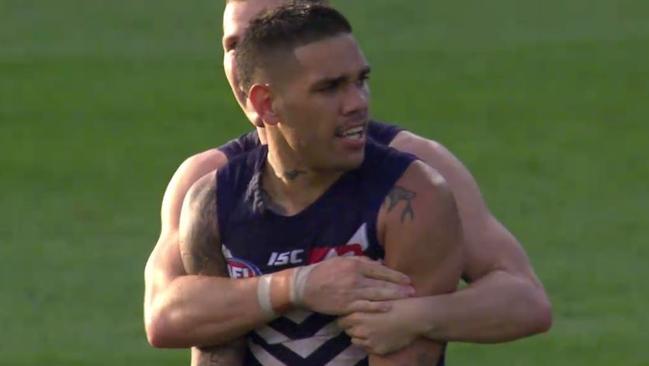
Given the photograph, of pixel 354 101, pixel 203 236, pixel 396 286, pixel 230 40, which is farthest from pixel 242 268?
pixel 230 40

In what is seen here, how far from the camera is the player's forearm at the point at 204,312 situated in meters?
4.59

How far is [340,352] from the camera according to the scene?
4.59 m

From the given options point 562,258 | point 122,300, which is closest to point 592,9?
point 562,258

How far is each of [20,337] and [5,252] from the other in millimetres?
1500

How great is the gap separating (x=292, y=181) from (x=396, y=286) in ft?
1.11

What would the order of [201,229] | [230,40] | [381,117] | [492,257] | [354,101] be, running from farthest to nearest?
1. [381,117]
2. [230,40]
3. [492,257]
4. [201,229]
5. [354,101]

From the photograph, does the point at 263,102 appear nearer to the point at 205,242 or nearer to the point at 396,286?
the point at 205,242

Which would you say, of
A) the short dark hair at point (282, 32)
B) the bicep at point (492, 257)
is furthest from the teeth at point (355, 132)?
the bicep at point (492, 257)

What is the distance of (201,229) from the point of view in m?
4.63

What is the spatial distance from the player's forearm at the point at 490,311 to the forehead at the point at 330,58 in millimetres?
546

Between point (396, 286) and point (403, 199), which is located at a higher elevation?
point (403, 199)

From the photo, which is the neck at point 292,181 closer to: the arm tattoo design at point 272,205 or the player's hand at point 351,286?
the arm tattoo design at point 272,205

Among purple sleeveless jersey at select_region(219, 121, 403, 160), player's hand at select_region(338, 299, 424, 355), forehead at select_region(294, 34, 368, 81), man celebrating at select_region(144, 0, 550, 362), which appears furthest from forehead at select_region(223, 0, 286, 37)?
player's hand at select_region(338, 299, 424, 355)

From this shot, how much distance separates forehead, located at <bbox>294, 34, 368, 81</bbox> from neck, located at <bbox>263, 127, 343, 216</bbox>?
0.73 ft
